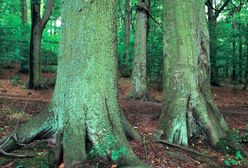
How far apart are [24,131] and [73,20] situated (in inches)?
77.8

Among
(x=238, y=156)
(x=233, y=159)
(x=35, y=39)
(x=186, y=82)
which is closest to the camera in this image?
(x=233, y=159)

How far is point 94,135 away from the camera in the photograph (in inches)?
153

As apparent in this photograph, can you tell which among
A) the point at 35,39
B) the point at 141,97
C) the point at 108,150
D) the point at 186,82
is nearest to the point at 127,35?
the point at 35,39

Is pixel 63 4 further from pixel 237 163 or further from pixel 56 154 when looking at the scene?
pixel 237 163

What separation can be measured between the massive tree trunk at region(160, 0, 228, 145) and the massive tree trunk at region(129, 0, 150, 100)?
19.9 ft

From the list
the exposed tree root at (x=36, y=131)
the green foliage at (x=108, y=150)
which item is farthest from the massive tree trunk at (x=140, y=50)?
the green foliage at (x=108, y=150)

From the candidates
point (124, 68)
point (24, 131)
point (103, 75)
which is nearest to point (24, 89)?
point (124, 68)

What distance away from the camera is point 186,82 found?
5.86 meters

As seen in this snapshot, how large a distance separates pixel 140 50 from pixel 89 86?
28.0ft

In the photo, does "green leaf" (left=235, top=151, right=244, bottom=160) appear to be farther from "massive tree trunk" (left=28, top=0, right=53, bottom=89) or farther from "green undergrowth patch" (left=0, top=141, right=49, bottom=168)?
"massive tree trunk" (left=28, top=0, right=53, bottom=89)

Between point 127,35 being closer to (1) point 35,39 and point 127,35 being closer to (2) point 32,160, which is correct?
(1) point 35,39

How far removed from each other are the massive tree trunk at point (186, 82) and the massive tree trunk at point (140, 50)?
19.9 ft

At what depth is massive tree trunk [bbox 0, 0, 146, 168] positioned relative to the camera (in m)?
3.87

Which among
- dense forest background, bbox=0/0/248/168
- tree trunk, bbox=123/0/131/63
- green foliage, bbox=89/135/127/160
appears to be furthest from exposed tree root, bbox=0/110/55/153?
tree trunk, bbox=123/0/131/63
